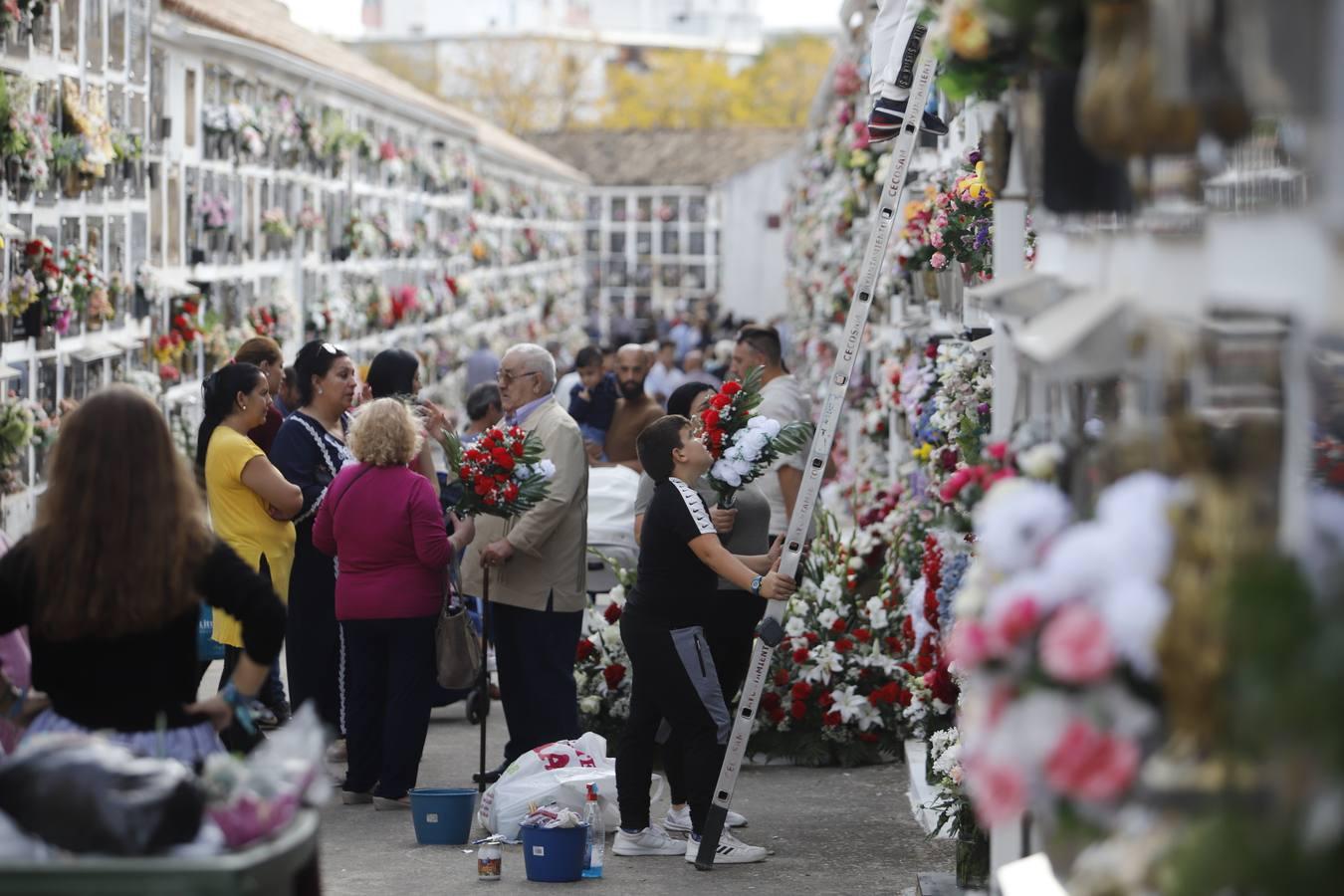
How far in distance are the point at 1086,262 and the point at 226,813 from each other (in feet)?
6.29

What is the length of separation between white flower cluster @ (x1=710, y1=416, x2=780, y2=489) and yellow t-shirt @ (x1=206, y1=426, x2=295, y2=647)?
1.84 metres

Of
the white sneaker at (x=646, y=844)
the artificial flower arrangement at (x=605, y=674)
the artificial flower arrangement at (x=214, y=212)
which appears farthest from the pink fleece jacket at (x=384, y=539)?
the artificial flower arrangement at (x=214, y=212)

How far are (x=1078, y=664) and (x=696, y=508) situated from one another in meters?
3.89

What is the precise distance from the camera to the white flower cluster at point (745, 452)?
7004 millimetres

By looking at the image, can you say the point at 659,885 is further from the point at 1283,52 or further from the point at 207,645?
the point at 1283,52

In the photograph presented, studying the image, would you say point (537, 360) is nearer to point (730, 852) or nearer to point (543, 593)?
point (543, 593)

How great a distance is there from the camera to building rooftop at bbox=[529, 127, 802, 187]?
51.4m

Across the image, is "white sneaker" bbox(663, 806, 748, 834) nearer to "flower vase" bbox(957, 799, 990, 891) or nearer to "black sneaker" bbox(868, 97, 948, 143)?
"flower vase" bbox(957, 799, 990, 891)

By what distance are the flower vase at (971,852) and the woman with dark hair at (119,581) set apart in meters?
2.49

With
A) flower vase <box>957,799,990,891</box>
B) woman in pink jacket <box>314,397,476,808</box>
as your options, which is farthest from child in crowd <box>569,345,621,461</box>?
flower vase <box>957,799,990,891</box>

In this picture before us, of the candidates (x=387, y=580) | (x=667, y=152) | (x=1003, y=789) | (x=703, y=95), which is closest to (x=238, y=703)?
(x=1003, y=789)

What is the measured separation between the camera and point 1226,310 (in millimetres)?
2729

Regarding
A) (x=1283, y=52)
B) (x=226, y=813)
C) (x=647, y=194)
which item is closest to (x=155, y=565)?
(x=226, y=813)

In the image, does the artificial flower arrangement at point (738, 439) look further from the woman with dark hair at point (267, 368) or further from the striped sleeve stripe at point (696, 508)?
the woman with dark hair at point (267, 368)
